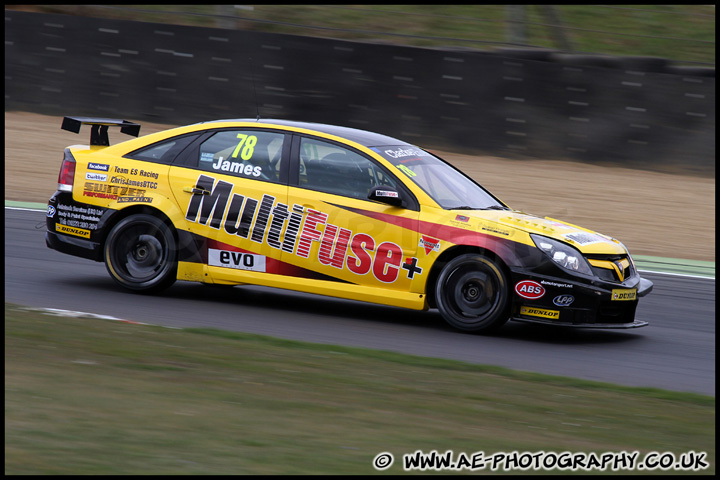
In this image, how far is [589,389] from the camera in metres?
6.16

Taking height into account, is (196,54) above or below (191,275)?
above

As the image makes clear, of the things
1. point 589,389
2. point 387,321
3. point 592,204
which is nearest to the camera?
point 589,389

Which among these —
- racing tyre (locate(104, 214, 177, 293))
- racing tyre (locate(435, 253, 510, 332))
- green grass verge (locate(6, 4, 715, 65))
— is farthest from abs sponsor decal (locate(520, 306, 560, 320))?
green grass verge (locate(6, 4, 715, 65))

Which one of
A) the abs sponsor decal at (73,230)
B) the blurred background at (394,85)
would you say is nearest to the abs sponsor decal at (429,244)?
the abs sponsor decal at (73,230)

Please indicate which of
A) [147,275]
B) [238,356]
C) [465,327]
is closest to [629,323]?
[465,327]

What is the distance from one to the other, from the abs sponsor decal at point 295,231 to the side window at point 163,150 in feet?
1.33

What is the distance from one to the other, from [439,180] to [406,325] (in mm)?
1284

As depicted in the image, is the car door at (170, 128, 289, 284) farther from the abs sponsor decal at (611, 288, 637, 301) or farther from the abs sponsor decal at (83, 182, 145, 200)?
the abs sponsor decal at (611, 288, 637, 301)

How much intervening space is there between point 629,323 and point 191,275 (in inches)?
147

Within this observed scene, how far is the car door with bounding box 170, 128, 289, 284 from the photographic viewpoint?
817 cm

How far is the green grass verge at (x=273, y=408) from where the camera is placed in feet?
14.4

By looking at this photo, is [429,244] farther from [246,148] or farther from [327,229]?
[246,148]

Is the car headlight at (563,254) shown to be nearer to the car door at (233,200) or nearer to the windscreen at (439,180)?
the windscreen at (439,180)

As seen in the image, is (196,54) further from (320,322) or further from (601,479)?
(601,479)
